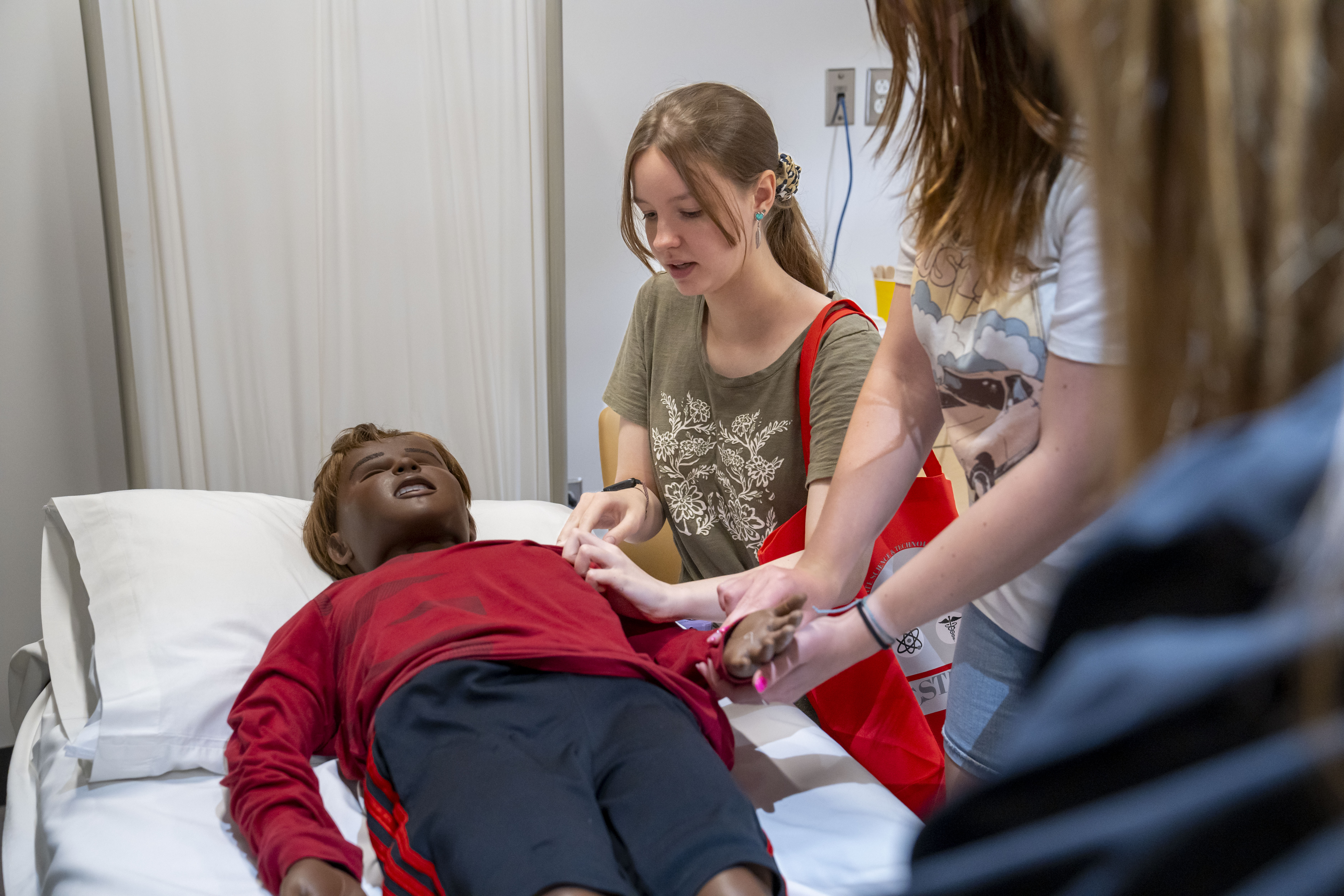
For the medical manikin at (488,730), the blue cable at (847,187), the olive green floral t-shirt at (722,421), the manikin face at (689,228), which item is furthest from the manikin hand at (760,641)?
the blue cable at (847,187)

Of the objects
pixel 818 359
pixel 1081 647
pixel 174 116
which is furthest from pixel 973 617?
pixel 174 116

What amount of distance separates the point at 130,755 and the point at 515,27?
1752 mm

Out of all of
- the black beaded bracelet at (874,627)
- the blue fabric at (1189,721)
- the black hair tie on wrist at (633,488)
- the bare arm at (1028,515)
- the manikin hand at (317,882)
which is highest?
the blue fabric at (1189,721)

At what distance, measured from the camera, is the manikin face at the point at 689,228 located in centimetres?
155

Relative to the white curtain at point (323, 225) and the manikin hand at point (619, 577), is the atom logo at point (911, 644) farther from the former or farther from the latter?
the white curtain at point (323, 225)

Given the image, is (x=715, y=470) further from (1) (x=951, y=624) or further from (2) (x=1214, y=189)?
(2) (x=1214, y=189)

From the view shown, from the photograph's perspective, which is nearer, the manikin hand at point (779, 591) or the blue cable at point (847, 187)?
the manikin hand at point (779, 591)

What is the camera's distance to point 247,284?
7.06 ft

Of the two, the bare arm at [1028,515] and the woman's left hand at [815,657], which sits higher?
the bare arm at [1028,515]

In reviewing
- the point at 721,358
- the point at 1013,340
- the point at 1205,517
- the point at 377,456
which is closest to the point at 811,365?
the point at 721,358

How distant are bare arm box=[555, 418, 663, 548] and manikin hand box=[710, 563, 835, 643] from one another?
0.45 meters

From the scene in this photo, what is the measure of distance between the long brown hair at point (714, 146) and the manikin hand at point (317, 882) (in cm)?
108

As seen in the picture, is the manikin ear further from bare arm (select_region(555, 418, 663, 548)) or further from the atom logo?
the atom logo

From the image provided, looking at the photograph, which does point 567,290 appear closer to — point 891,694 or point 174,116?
point 174,116
